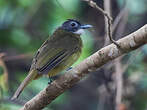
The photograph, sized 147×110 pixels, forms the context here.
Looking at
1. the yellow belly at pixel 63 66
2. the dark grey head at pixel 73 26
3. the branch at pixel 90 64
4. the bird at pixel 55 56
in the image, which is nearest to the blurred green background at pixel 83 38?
the dark grey head at pixel 73 26

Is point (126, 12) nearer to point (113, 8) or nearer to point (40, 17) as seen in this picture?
point (113, 8)

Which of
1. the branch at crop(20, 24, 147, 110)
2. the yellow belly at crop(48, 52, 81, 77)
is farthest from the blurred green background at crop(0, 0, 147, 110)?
the branch at crop(20, 24, 147, 110)

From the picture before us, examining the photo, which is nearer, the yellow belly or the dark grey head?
the yellow belly

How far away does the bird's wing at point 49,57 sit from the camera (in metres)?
3.41


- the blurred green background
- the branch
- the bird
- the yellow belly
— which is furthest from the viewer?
the blurred green background

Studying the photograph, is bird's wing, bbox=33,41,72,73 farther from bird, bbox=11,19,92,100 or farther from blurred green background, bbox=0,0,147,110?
blurred green background, bbox=0,0,147,110

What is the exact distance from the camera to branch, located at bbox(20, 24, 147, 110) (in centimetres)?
253

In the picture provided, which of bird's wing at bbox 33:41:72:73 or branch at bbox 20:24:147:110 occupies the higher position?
bird's wing at bbox 33:41:72:73

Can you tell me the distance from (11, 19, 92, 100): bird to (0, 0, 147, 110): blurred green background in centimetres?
79

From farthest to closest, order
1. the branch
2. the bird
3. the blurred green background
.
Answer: the blurred green background
the bird
the branch

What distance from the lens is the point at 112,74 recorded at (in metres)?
4.85

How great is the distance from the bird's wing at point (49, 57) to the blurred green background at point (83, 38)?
93 centimetres

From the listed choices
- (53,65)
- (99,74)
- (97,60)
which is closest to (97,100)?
(99,74)

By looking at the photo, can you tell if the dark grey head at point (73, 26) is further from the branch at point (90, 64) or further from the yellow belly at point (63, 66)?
the branch at point (90, 64)
